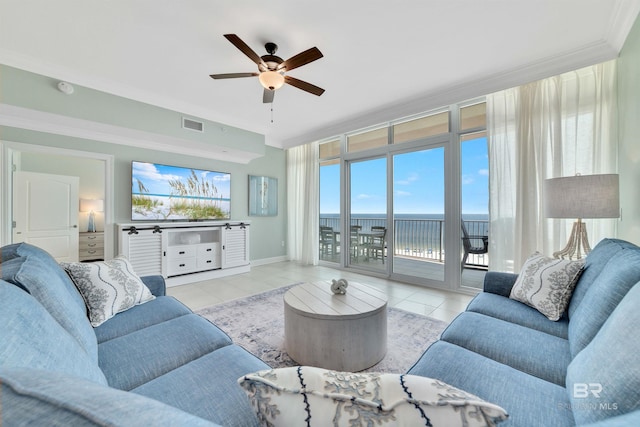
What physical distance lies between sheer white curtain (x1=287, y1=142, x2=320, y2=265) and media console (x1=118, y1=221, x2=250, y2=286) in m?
1.26

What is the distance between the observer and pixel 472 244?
369 centimetres

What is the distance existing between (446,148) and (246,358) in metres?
3.64

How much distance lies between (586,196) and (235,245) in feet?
14.9

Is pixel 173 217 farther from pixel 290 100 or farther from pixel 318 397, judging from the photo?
pixel 318 397

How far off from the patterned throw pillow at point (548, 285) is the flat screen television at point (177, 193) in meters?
4.41

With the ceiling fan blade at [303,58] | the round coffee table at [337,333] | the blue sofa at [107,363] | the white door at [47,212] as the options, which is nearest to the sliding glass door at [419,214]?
the round coffee table at [337,333]

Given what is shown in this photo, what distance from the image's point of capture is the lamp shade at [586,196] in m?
1.84

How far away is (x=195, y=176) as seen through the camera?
14.2 feet

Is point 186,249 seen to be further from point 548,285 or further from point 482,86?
point 482,86

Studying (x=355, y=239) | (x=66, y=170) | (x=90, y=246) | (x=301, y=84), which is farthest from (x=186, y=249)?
(x=66, y=170)

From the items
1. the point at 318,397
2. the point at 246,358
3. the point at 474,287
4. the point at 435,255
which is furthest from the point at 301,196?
the point at 318,397

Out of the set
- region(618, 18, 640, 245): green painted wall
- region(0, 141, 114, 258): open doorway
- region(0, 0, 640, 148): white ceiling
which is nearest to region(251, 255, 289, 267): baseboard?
region(0, 141, 114, 258): open doorway

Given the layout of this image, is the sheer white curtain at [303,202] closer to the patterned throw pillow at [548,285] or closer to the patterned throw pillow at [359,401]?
the patterned throw pillow at [548,285]

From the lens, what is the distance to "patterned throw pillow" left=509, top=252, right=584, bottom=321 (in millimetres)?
1534
